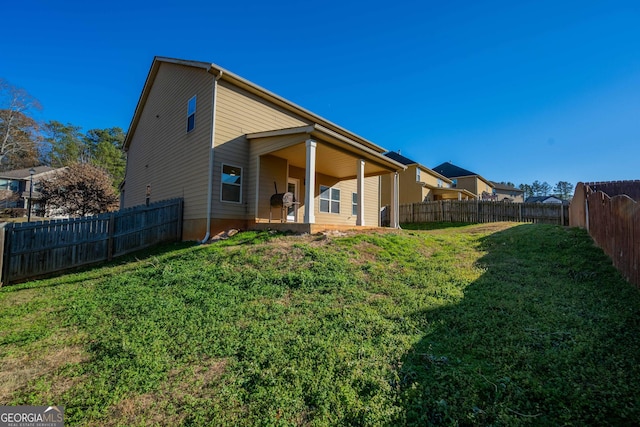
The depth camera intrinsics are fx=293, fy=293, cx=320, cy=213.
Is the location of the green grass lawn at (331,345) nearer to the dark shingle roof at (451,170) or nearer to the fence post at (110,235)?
the fence post at (110,235)

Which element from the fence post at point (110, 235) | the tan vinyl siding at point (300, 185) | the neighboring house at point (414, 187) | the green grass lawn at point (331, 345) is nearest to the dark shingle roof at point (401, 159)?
the neighboring house at point (414, 187)

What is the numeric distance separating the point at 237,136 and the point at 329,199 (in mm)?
5153

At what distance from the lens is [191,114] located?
10.9 meters

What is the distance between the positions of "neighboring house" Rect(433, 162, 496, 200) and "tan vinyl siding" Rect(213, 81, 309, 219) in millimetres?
30155

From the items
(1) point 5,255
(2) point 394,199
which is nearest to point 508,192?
(2) point 394,199

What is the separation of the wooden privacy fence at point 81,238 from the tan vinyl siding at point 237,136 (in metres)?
2.25

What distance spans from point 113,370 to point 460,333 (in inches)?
157

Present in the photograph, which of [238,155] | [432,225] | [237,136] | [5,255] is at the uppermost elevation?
[237,136]

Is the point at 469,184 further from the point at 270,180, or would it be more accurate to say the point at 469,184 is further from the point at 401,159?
the point at 270,180

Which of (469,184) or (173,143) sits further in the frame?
(469,184)

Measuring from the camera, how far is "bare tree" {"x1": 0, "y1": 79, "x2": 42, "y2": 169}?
3020cm

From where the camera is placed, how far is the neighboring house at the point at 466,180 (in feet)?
114

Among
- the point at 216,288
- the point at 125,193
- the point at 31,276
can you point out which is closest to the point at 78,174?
the point at 125,193

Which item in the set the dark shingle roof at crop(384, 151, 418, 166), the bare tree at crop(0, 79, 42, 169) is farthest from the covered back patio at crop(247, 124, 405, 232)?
the bare tree at crop(0, 79, 42, 169)
